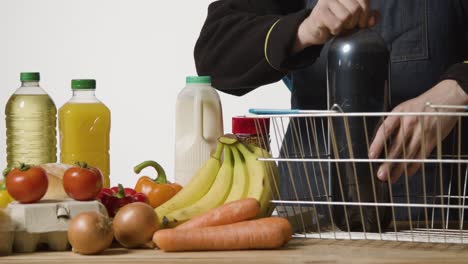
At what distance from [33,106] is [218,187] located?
49cm

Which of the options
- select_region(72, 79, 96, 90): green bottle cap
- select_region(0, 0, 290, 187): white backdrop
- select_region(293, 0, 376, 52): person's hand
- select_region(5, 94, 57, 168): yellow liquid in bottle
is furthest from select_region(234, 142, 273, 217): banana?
select_region(0, 0, 290, 187): white backdrop

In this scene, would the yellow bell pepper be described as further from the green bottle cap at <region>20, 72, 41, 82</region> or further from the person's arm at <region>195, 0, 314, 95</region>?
the person's arm at <region>195, 0, 314, 95</region>

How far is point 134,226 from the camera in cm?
114

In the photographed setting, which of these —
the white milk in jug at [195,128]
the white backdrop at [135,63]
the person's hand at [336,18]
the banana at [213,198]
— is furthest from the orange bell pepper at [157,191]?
the white backdrop at [135,63]

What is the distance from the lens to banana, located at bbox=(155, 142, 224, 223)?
1.33m

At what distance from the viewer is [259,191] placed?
1278 millimetres

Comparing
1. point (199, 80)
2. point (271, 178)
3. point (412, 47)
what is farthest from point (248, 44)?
point (271, 178)

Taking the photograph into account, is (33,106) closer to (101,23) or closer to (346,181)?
(346,181)

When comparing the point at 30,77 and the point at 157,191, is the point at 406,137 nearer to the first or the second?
the point at 157,191

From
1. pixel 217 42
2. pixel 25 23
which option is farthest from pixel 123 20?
pixel 217 42

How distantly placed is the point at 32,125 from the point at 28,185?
0.52 meters

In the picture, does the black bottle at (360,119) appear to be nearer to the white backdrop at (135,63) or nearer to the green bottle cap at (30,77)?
the green bottle cap at (30,77)

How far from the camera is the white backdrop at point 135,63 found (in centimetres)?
364

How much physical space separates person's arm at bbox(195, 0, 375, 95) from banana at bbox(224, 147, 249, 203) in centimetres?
23
